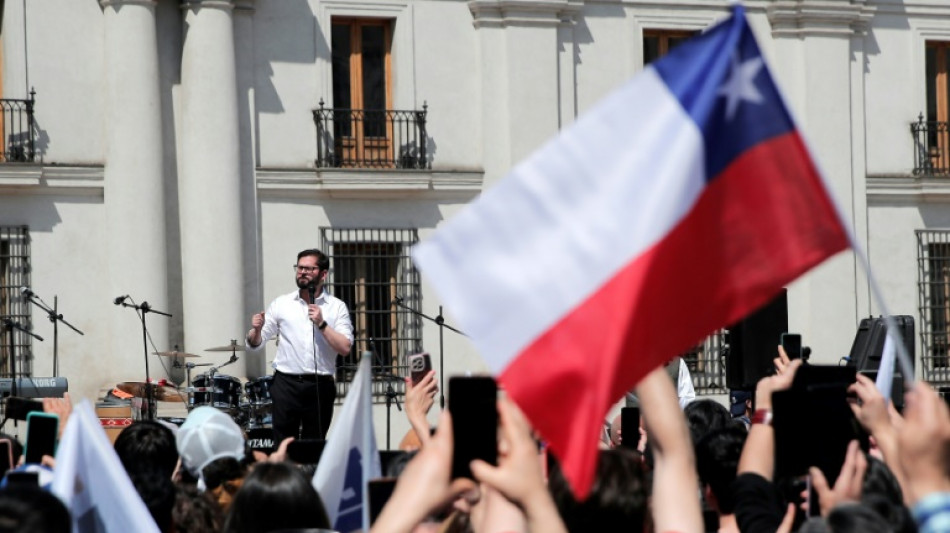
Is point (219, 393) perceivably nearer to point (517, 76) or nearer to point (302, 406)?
point (302, 406)

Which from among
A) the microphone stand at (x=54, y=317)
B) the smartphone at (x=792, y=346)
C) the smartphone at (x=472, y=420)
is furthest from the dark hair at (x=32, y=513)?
the microphone stand at (x=54, y=317)

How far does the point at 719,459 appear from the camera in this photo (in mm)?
6273

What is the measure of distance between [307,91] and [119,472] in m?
16.1

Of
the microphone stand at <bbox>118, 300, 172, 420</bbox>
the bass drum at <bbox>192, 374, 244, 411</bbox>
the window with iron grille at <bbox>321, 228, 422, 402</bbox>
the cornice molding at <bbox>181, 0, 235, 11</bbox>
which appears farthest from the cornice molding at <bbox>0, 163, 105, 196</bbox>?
the bass drum at <bbox>192, 374, 244, 411</bbox>

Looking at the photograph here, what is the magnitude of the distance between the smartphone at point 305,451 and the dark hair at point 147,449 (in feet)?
3.47

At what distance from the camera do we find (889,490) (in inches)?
206

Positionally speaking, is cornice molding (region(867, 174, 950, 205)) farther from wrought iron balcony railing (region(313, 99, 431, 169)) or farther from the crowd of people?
the crowd of people

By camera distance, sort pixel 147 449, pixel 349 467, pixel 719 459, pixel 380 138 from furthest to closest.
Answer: pixel 380 138, pixel 147 449, pixel 349 467, pixel 719 459

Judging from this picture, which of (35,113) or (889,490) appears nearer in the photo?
(889,490)

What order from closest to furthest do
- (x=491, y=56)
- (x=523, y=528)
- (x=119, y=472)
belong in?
(x=523, y=528)
(x=119, y=472)
(x=491, y=56)

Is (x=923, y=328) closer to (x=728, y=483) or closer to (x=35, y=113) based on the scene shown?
(x=35, y=113)

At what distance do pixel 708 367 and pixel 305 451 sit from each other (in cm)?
1569

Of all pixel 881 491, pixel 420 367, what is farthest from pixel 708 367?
pixel 881 491

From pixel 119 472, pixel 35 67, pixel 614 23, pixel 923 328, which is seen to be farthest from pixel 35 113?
pixel 119 472
